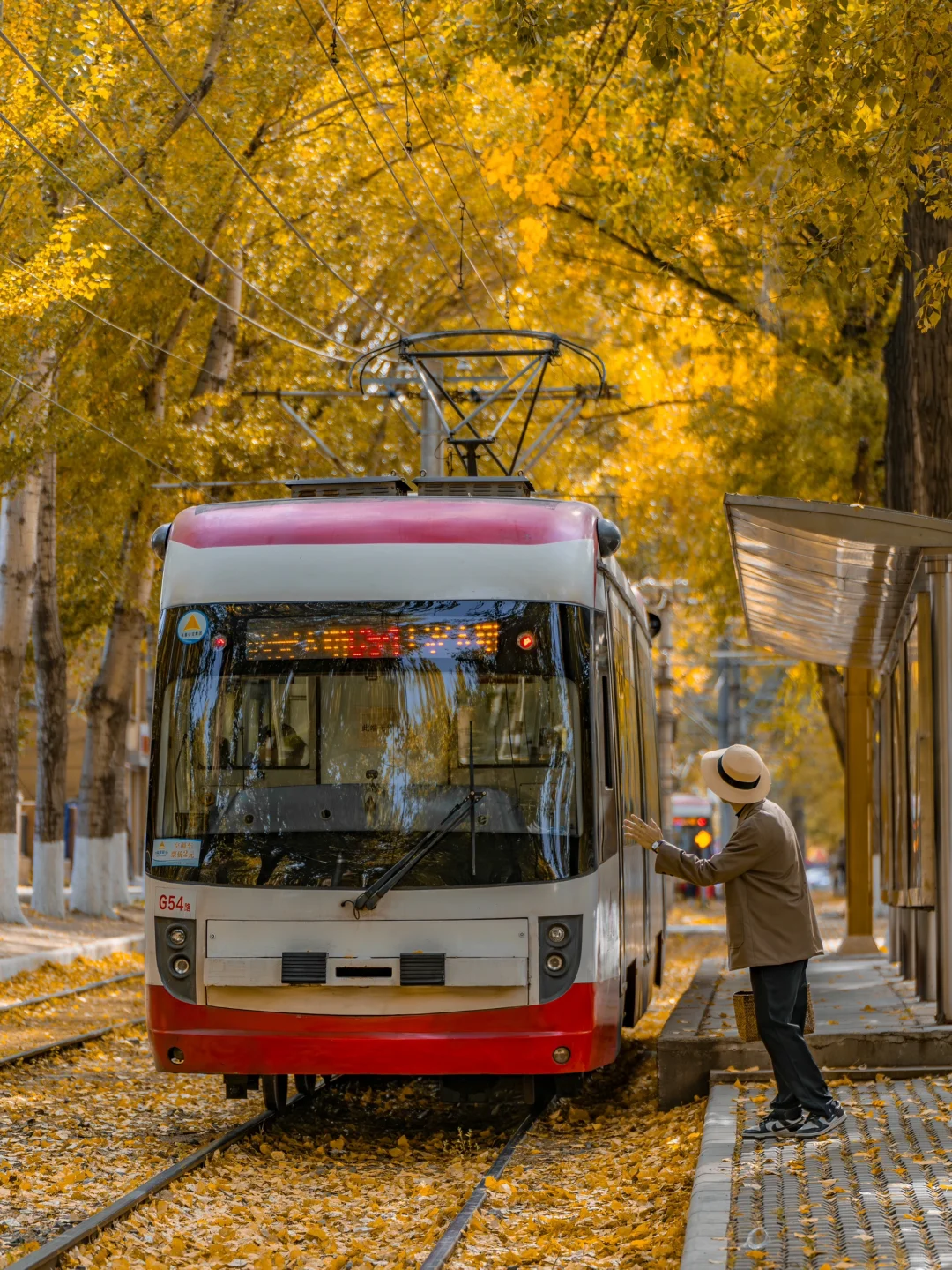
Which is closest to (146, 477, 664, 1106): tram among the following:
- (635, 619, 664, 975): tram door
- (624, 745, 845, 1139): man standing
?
(624, 745, 845, 1139): man standing

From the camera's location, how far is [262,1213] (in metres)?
8.77

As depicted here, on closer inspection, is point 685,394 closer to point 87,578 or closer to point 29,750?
point 87,578

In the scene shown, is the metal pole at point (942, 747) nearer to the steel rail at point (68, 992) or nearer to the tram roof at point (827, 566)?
the tram roof at point (827, 566)

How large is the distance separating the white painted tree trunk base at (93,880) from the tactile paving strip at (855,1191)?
19.9 m

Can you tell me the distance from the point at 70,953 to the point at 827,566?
12713mm

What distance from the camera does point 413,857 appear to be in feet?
32.9

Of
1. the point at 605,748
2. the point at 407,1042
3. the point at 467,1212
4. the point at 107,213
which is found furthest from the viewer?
the point at 107,213

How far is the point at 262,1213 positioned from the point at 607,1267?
1.78 m

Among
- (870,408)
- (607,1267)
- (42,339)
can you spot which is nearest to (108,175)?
(42,339)

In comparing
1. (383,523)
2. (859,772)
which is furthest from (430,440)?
(383,523)

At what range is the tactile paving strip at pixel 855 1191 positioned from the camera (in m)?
6.77

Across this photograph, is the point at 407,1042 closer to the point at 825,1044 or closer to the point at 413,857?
the point at 413,857

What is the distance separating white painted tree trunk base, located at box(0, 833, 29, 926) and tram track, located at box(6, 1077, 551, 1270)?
1284 cm

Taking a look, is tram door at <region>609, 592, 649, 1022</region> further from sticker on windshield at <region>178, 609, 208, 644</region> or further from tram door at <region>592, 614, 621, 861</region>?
sticker on windshield at <region>178, 609, 208, 644</region>
